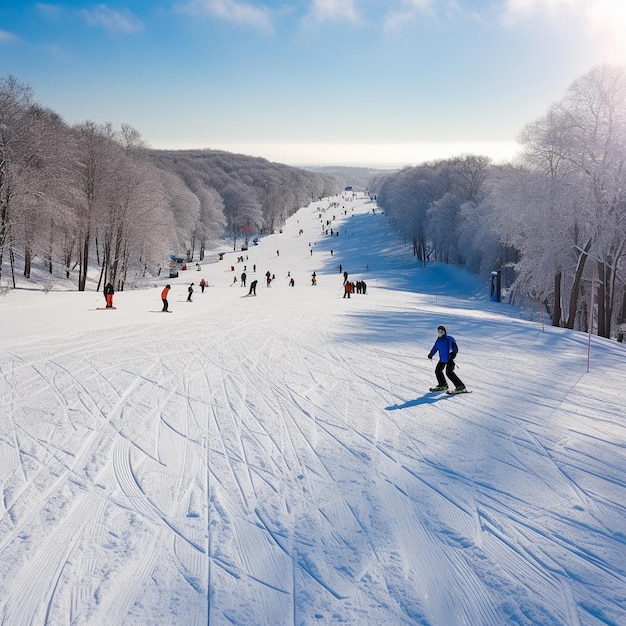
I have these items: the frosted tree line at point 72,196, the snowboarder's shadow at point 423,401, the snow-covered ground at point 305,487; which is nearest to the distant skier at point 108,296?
the frosted tree line at point 72,196

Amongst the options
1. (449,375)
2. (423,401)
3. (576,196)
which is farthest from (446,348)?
(576,196)

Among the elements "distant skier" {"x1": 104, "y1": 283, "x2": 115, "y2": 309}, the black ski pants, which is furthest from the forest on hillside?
"distant skier" {"x1": 104, "y1": 283, "x2": 115, "y2": 309}

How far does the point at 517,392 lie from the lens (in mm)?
10266

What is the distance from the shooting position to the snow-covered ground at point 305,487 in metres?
4.28

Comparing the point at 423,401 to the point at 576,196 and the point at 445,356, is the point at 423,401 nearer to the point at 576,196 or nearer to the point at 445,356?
the point at 445,356

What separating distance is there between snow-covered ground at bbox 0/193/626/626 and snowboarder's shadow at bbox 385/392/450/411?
0.07 metres

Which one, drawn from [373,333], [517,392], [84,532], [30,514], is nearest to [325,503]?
[84,532]

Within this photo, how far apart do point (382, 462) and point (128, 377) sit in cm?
649

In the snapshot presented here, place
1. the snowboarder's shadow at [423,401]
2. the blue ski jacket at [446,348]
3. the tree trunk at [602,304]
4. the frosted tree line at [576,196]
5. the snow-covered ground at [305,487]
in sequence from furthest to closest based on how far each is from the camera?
the tree trunk at [602,304] < the frosted tree line at [576,196] < the blue ski jacket at [446,348] < the snowboarder's shadow at [423,401] < the snow-covered ground at [305,487]

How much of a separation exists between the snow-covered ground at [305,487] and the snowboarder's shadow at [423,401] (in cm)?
7

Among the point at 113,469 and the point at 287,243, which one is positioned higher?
the point at 287,243

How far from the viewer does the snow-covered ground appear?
428cm

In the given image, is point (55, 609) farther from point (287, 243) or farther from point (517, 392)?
point (287, 243)

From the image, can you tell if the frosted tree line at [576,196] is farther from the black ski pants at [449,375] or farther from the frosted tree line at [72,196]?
the frosted tree line at [72,196]
